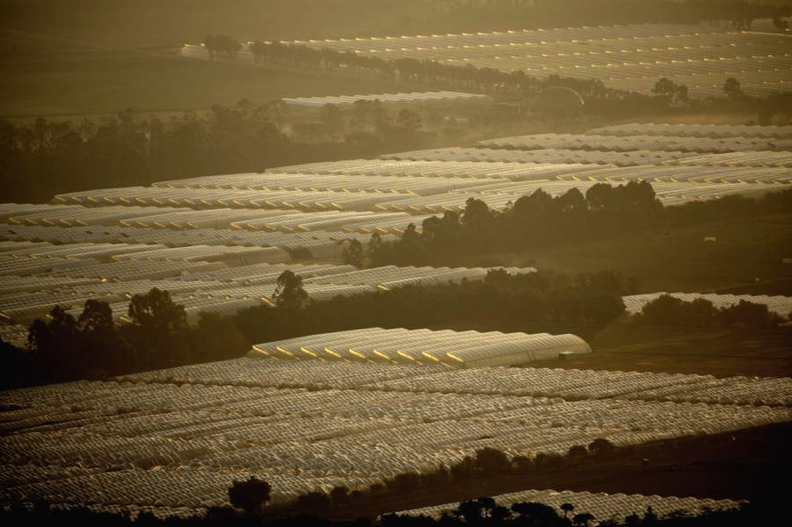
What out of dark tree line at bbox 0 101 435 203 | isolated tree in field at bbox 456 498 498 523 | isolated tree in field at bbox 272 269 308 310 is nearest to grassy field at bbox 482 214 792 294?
isolated tree in field at bbox 272 269 308 310

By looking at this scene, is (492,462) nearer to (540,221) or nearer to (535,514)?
(535,514)

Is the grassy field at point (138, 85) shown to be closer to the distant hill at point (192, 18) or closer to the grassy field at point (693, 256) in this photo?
the distant hill at point (192, 18)

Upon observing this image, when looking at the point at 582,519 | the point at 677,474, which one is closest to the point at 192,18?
the point at 677,474

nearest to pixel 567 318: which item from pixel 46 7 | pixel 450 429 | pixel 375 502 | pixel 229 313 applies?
pixel 229 313

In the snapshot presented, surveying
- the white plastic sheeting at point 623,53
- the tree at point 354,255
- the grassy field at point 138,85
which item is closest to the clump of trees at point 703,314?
the tree at point 354,255

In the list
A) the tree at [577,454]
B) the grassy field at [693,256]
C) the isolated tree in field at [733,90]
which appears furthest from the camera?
the isolated tree in field at [733,90]
